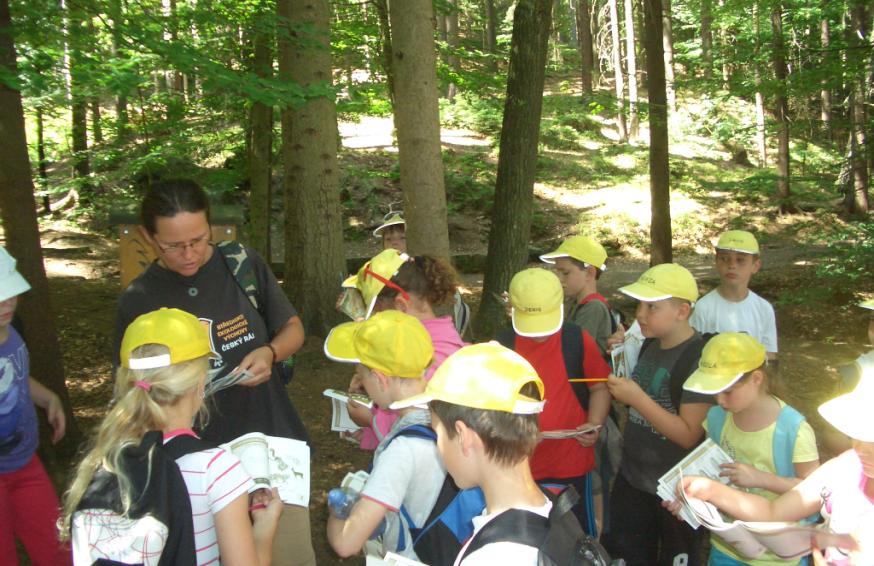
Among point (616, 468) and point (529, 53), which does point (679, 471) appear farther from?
point (529, 53)

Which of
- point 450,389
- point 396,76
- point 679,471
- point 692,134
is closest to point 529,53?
point 396,76

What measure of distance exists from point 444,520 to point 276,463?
1.97ft

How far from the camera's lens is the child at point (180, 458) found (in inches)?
78.7

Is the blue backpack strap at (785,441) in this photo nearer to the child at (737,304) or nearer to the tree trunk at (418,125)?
the child at (737,304)

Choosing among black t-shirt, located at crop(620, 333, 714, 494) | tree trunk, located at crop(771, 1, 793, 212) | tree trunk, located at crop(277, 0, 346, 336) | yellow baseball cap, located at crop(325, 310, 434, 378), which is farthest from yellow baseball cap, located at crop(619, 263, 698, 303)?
tree trunk, located at crop(771, 1, 793, 212)

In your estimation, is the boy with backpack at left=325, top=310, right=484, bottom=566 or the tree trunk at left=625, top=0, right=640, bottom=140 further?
the tree trunk at left=625, top=0, right=640, bottom=140

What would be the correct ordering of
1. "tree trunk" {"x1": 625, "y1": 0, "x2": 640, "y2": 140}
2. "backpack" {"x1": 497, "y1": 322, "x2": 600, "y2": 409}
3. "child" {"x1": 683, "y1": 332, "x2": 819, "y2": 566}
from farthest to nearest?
"tree trunk" {"x1": 625, "y1": 0, "x2": 640, "y2": 140}
"backpack" {"x1": 497, "y1": 322, "x2": 600, "y2": 409}
"child" {"x1": 683, "y1": 332, "x2": 819, "y2": 566}

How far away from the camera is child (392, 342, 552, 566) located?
2.00 metres

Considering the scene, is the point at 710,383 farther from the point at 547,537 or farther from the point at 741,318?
the point at 741,318

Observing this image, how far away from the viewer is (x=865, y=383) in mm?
2277

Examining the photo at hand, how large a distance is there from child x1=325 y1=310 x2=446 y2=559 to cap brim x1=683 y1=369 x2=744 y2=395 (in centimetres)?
115

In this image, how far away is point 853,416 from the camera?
7.22 ft

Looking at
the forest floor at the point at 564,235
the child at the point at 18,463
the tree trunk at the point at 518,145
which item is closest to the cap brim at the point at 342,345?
the child at the point at 18,463

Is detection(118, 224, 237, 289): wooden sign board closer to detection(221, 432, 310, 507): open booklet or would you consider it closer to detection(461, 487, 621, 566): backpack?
detection(221, 432, 310, 507): open booklet
